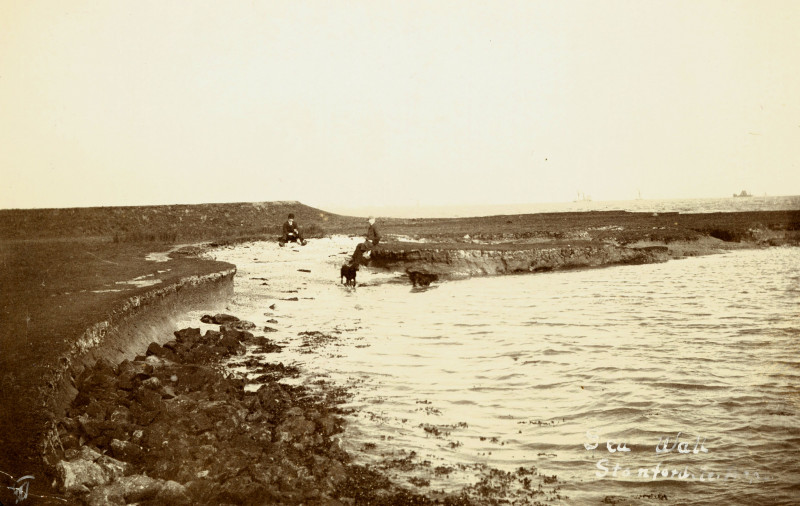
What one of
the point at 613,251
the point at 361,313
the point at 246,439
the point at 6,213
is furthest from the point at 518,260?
the point at 6,213

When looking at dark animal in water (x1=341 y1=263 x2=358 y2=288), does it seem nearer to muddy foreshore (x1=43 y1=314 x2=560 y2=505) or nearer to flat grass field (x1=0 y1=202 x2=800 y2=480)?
flat grass field (x1=0 y1=202 x2=800 y2=480)

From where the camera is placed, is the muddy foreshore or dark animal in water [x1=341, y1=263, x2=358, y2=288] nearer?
the muddy foreshore

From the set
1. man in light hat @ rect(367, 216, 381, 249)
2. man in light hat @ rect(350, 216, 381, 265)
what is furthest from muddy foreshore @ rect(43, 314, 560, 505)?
man in light hat @ rect(367, 216, 381, 249)

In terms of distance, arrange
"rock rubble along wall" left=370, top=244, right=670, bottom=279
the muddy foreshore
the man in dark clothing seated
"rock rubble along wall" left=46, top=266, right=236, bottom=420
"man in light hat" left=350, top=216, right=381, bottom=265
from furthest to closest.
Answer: the man in dark clothing seated
"rock rubble along wall" left=370, top=244, right=670, bottom=279
"man in light hat" left=350, top=216, right=381, bottom=265
"rock rubble along wall" left=46, top=266, right=236, bottom=420
the muddy foreshore

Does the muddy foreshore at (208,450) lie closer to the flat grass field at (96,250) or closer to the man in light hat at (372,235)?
the flat grass field at (96,250)

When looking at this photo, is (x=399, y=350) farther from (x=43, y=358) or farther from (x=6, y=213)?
(x=6, y=213)

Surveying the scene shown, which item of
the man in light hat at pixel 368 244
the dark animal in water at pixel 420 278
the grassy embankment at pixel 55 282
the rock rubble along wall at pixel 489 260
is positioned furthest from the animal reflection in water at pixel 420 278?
the grassy embankment at pixel 55 282
